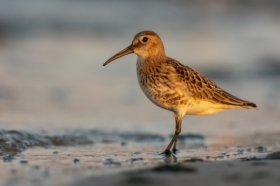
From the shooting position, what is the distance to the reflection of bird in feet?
27.5

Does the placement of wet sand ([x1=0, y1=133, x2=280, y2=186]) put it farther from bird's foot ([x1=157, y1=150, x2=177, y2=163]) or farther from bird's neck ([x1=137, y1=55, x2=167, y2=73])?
bird's neck ([x1=137, y1=55, x2=167, y2=73])

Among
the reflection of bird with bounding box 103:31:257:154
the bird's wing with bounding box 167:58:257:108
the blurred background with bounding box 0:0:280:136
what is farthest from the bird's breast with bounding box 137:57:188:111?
the blurred background with bounding box 0:0:280:136

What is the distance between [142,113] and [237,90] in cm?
307

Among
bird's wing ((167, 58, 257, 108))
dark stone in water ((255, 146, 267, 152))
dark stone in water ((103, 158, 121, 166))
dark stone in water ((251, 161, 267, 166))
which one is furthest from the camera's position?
bird's wing ((167, 58, 257, 108))

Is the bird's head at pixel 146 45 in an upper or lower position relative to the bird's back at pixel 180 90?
upper

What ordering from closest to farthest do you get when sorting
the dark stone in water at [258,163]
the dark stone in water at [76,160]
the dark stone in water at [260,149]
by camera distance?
the dark stone in water at [258,163] < the dark stone in water at [76,160] < the dark stone in water at [260,149]

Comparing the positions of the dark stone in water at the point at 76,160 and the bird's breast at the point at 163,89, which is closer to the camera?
the dark stone in water at the point at 76,160

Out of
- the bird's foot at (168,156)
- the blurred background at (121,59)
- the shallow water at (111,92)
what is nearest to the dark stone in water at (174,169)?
the shallow water at (111,92)

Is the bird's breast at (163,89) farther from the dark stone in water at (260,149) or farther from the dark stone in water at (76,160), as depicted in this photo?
the dark stone in water at (76,160)

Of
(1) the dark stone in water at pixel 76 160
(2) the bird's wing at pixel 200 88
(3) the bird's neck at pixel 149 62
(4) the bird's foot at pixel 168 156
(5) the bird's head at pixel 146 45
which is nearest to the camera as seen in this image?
(1) the dark stone in water at pixel 76 160

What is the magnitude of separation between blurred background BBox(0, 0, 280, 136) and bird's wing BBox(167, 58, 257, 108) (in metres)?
1.20

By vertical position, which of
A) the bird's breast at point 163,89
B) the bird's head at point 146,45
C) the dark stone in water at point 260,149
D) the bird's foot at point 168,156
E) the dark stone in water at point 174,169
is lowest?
the dark stone in water at point 174,169

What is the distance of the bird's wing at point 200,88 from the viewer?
8500mm

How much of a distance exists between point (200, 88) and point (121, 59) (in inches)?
280
